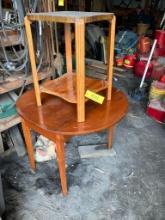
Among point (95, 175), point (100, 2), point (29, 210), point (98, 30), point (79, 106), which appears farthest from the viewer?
point (100, 2)

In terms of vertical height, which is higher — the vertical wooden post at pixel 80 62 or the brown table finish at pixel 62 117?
the vertical wooden post at pixel 80 62

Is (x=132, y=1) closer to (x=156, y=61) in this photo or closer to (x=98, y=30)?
(x=98, y=30)

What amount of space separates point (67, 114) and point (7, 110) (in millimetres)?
588

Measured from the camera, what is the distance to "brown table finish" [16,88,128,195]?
942 millimetres

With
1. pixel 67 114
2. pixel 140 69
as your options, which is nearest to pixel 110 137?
pixel 67 114

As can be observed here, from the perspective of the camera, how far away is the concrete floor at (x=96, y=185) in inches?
46.1

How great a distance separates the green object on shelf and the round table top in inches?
11.0

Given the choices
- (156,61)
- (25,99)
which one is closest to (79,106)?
(25,99)

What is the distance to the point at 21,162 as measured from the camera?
1481mm

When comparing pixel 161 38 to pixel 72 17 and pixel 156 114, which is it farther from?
pixel 72 17

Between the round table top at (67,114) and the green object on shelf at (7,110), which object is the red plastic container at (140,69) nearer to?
the round table top at (67,114)

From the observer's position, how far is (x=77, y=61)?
0.82m

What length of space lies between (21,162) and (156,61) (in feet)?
7.09

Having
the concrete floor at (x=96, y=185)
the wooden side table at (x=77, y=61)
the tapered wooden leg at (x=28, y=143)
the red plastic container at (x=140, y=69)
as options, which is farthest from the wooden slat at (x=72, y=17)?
the red plastic container at (x=140, y=69)
